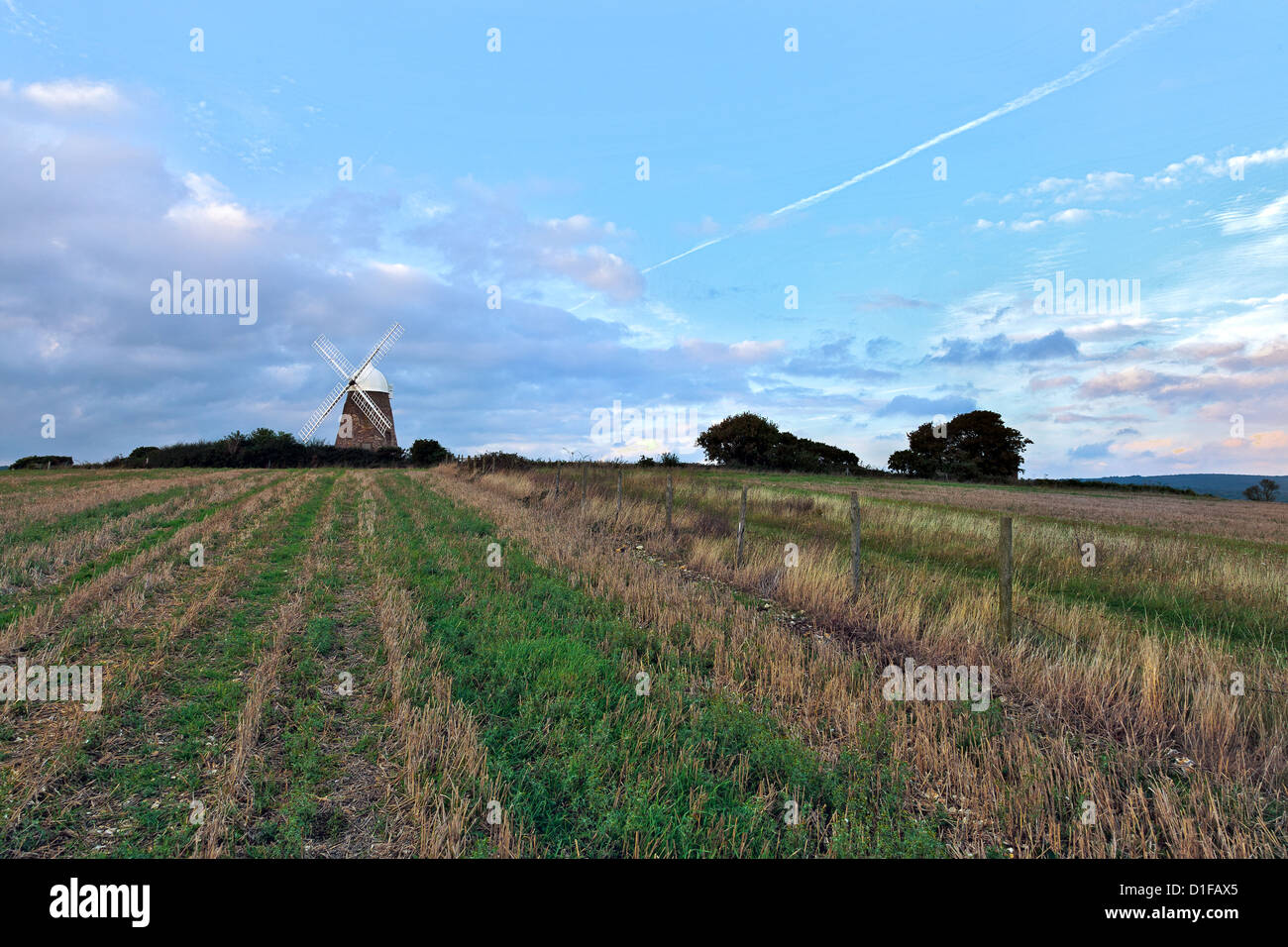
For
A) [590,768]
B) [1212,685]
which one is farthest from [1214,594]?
[590,768]

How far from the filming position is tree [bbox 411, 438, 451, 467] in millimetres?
73062

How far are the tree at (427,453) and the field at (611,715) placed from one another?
62517mm

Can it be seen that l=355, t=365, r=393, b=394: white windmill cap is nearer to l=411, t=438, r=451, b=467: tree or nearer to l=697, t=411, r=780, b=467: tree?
l=411, t=438, r=451, b=467: tree

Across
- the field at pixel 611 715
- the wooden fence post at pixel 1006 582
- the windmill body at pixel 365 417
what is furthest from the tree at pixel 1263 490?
the windmill body at pixel 365 417

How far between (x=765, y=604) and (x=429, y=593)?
18.2 ft
